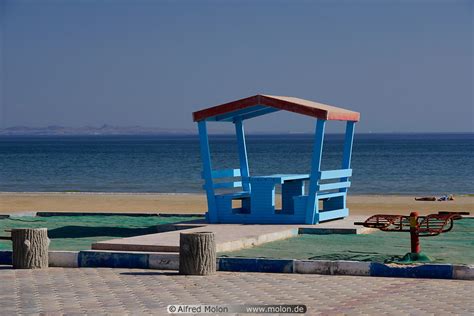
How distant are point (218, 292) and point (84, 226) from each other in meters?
7.77

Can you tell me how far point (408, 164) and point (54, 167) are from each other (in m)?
25.7

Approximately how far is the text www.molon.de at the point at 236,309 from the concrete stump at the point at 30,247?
11.5 feet

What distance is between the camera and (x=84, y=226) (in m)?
18.5

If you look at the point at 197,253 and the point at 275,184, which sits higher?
the point at 275,184

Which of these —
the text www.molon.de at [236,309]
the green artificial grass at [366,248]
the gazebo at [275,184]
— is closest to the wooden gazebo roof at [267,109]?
the gazebo at [275,184]

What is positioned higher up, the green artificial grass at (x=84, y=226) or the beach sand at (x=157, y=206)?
the green artificial grass at (x=84, y=226)

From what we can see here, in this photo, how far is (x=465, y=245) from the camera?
1499 cm

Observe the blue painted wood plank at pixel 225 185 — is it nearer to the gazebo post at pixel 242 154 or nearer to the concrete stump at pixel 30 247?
the gazebo post at pixel 242 154

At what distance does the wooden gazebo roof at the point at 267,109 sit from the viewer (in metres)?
17.0

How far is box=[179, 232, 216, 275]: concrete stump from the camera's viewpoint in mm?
12266

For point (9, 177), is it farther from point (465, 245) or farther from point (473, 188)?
point (465, 245)

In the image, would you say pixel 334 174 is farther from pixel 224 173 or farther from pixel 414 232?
pixel 414 232

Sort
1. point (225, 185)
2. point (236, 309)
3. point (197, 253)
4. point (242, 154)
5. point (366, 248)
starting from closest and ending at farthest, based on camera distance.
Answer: point (236, 309)
point (197, 253)
point (366, 248)
point (225, 185)
point (242, 154)

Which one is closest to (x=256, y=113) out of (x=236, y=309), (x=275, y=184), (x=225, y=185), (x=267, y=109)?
(x=267, y=109)
